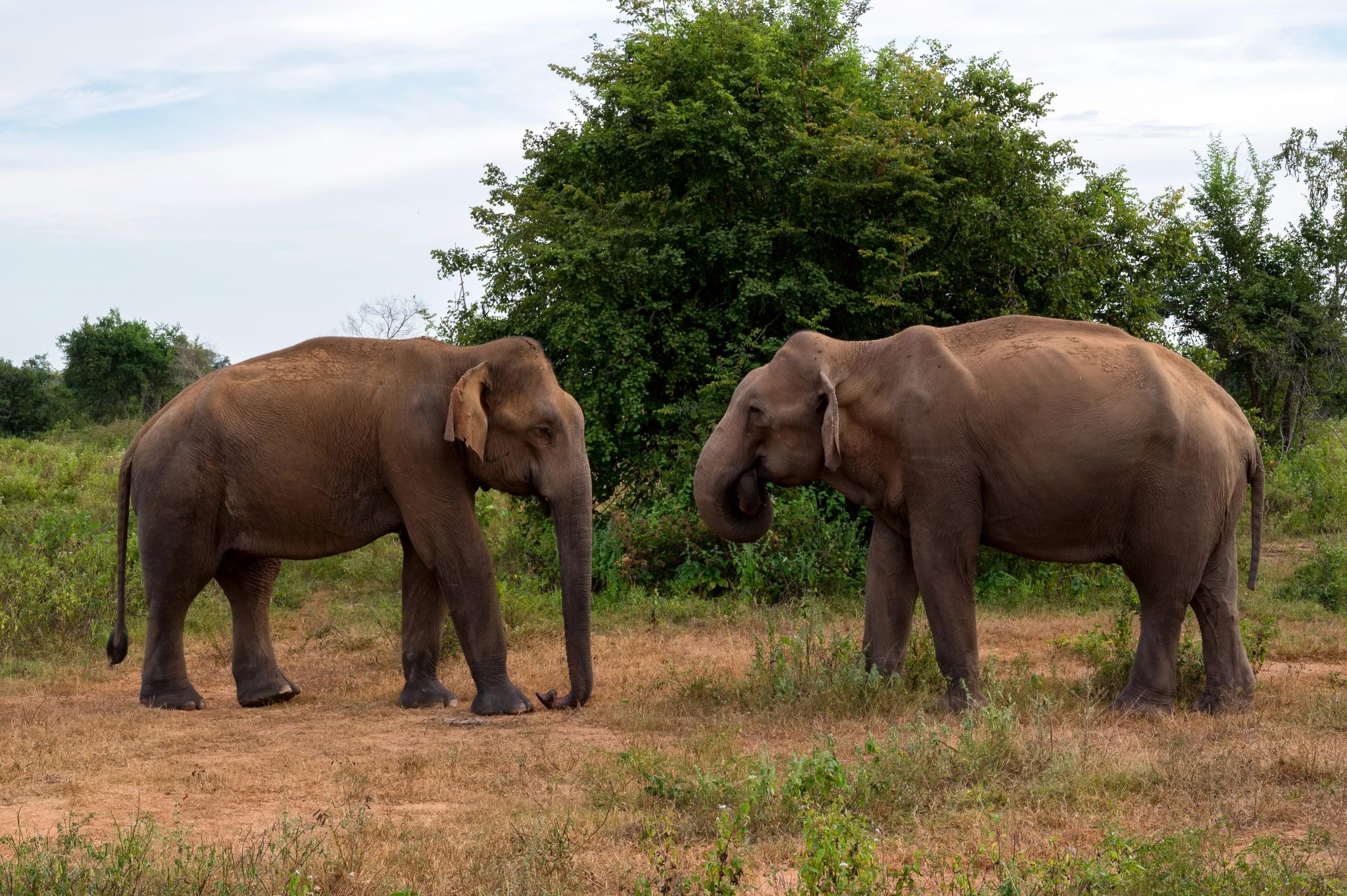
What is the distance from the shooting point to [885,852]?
5047mm

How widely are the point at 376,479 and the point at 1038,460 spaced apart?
13.5ft

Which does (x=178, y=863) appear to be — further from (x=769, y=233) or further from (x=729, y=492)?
(x=769, y=233)

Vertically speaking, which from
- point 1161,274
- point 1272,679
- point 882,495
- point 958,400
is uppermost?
point 1161,274

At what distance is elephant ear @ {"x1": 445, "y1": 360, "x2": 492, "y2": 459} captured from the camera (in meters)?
8.15

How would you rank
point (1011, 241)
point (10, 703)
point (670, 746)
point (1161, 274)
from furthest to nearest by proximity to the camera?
1. point (1161, 274)
2. point (1011, 241)
3. point (10, 703)
4. point (670, 746)

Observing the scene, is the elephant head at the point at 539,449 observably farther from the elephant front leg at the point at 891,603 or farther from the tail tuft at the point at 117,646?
the tail tuft at the point at 117,646

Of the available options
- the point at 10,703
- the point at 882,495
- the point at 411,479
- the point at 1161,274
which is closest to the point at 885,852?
the point at 882,495

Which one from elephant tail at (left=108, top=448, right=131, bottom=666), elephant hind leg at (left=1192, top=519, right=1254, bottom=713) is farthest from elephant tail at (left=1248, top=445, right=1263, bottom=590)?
elephant tail at (left=108, top=448, right=131, bottom=666)

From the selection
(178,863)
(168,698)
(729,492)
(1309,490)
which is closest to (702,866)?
(178,863)

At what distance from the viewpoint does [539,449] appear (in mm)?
8430

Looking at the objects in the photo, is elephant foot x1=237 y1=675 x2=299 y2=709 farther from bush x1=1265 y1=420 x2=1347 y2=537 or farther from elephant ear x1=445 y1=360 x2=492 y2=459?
bush x1=1265 y1=420 x2=1347 y2=537

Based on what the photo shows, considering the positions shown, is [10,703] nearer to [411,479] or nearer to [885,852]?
[411,479]

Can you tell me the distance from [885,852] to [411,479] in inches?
173

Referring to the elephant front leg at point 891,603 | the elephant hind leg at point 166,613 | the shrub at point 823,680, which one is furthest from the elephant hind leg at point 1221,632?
the elephant hind leg at point 166,613
